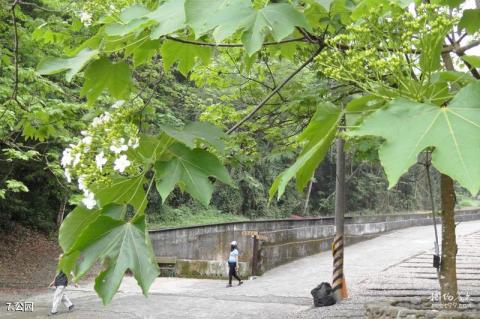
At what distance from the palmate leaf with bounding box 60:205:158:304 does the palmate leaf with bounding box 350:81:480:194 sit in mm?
673

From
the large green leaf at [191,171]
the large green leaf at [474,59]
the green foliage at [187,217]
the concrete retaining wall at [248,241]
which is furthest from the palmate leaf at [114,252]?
the green foliage at [187,217]

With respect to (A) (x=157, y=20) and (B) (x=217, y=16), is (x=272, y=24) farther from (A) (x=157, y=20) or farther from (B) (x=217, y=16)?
(A) (x=157, y=20)

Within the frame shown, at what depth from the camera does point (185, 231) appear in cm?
1861

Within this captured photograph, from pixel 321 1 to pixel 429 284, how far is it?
10532 mm

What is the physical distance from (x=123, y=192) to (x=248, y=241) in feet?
60.6

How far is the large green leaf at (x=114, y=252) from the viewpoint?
4.63 ft

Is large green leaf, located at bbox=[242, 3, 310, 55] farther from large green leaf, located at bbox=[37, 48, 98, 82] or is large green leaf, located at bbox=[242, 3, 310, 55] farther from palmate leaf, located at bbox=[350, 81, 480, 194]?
large green leaf, located at bbox=[37, 48, 98, 82]

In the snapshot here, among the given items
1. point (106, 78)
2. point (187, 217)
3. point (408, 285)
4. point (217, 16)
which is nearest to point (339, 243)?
point (408, 285)

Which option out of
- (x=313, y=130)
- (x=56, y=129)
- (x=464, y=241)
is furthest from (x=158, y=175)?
(x=464, y=241)

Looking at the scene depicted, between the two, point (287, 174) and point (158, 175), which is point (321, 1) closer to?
point (287, 174)

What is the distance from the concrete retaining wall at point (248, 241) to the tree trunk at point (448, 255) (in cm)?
999

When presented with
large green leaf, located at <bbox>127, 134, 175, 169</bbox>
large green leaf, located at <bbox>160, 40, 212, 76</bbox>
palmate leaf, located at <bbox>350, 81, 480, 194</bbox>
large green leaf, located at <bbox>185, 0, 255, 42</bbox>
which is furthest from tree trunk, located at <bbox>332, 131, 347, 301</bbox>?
palmate leaf, located at <bbox>350, 81, 480, 194</bbox>

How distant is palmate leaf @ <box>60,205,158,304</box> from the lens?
141 centimetres

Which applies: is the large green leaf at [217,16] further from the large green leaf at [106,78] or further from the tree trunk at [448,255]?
the tree trunk at [448,255]
